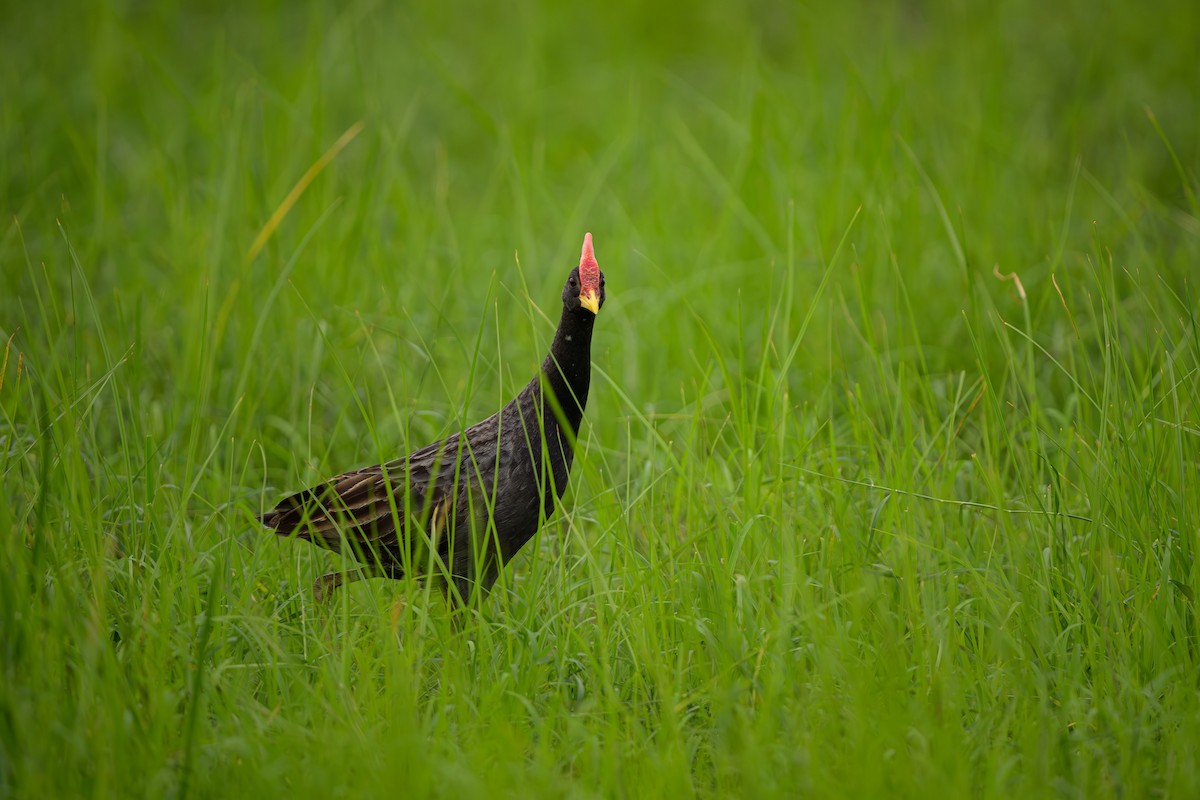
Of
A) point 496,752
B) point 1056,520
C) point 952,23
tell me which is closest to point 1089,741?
point 1056,520

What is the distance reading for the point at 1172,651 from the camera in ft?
10.2

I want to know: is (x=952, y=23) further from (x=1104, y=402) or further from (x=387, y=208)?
(x=1104, y=402)

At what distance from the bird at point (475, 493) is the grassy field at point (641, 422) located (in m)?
0.14

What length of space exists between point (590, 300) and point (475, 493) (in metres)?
0.78

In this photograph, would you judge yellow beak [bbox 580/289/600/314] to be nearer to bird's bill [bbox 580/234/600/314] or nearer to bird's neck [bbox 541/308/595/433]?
bird's bill [bbox 580/234/600/314]

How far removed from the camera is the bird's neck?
11.2 ft

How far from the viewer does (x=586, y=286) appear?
10.9 feet

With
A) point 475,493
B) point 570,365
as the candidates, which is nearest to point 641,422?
point 570,365

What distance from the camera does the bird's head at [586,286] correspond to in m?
3.28

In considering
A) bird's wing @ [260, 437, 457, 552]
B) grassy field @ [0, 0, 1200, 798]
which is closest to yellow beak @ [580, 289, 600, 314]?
grassy field @ [0, 0, 1200, 798]

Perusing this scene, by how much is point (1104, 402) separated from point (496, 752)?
2.24m

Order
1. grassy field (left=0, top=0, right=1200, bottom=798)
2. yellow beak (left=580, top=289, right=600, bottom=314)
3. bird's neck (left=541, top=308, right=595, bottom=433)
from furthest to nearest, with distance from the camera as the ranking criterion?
bird's neck (left=541, top=308, right=595, bottom=433)
yellow beak (left=580, top=289, right=600, bottom=314)
grassy field (left=0, top=0, right=1200, bottom=798)

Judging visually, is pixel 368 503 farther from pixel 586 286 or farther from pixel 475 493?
pixel 586 286

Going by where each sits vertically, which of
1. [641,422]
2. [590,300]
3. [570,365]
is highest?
[590,300]
